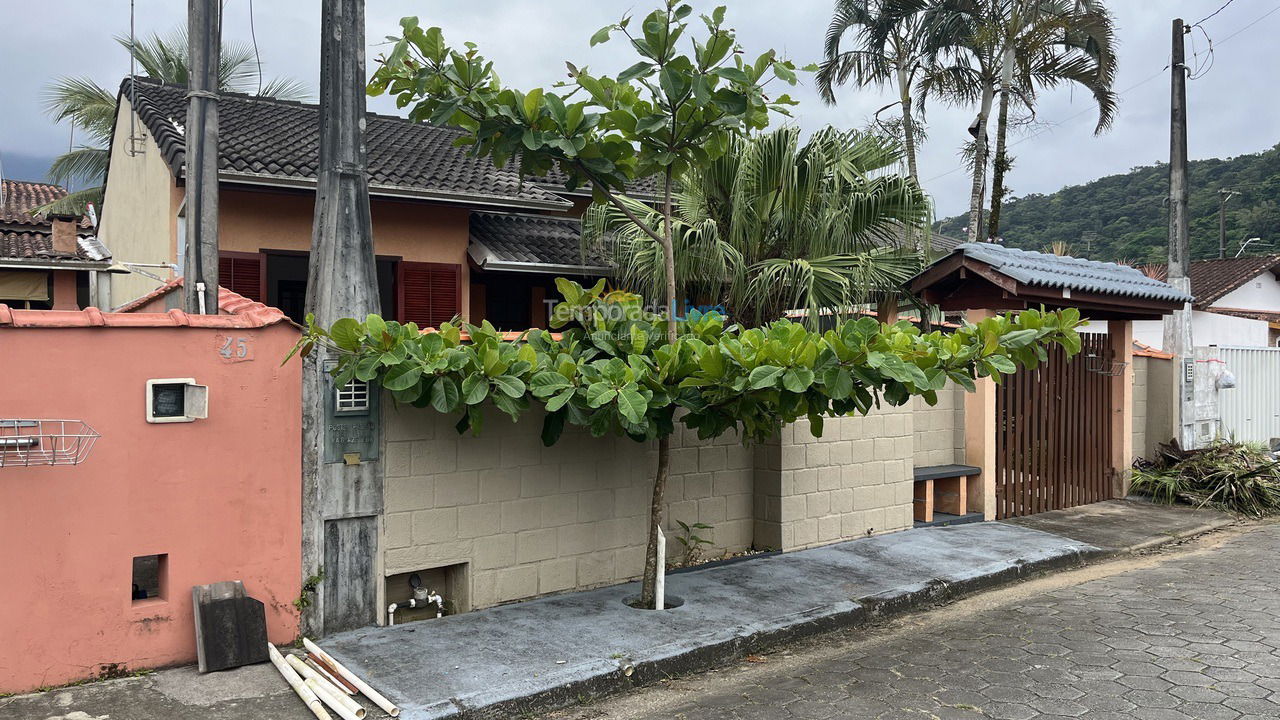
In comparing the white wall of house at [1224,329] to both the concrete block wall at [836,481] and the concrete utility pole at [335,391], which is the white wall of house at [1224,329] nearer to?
the concrete block wall at [836,481]

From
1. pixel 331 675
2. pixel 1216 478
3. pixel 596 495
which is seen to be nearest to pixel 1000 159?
pixel 1216 478

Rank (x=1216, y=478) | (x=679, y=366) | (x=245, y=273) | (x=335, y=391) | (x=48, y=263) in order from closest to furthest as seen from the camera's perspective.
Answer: (x=679, y=366), (x=335, y=391), (x=245, y=273), (x=1216, y=478), (x=48, y=263)

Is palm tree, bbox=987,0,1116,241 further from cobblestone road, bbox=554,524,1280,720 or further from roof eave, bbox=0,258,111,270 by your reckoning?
roof eave, bbox=0,258,111,270

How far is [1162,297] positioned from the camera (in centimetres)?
1145

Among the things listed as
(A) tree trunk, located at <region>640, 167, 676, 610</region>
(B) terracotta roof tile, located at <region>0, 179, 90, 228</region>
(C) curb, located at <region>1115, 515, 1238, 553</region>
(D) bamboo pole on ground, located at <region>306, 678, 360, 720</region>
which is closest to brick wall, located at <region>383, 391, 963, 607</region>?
(A) tree trunk, located at <region>640, 167, 676, 610</region>

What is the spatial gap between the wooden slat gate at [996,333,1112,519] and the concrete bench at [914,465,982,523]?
463 millimetres

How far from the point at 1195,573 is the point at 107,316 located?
8658 mm

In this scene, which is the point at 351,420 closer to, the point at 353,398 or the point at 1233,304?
the point at 353,398

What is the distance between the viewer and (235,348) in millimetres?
5473

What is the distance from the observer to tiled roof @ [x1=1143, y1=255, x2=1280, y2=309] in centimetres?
2380

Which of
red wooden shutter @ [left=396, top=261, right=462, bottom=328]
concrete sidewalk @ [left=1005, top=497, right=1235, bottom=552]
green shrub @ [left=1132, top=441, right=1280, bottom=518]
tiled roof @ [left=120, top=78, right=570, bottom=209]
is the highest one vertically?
tiled roof @ [left=120, top=78, right=570, bottom=209]

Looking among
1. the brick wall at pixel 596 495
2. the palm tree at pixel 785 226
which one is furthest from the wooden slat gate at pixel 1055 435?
the palm tree at pixel 785 226

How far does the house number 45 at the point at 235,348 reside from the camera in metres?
5.42

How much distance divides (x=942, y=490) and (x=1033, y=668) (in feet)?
15.6
